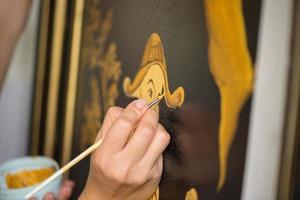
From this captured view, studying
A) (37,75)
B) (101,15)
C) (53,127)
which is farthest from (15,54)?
(101,15)

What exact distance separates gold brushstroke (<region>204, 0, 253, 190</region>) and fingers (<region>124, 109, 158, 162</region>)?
0.32 ft

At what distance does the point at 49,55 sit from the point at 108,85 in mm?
396

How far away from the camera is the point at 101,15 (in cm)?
95

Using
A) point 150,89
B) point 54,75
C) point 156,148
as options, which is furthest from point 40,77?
point 156,148

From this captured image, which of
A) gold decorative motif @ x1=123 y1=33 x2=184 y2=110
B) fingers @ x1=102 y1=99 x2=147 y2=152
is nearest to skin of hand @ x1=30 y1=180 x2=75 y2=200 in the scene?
gold decorative motif @ x1=123 y1=33 x2=184 y2=110

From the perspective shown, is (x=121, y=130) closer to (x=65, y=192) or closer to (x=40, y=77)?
(x=65, y=192)

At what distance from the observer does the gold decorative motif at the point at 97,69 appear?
884 millimetres

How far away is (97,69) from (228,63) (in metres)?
0.52

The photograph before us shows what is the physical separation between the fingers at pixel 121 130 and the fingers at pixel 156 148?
4 centimetres

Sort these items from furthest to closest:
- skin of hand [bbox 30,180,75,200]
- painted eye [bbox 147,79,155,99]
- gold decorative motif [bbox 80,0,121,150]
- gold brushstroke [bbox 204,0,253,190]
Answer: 1. skin of hand [bbox 30,180,75,200]
2. gold decorative motif [bbox 80,0,121,150]
3. painted eye [bbox 147,79,155,99]
4. gold brushstroke [bbox 204,0,253,190]

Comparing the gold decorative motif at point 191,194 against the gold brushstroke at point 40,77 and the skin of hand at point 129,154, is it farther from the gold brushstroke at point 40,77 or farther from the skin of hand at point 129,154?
the gold brushstroke at point 40,77

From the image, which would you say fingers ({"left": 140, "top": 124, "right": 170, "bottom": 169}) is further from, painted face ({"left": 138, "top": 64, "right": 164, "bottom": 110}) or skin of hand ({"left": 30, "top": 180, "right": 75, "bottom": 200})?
skin of hand ({"left": 30, "top": 180, "right": 75, "bottom": 200})

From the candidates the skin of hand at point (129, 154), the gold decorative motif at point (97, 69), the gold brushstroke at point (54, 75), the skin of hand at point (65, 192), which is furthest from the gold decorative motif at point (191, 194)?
the gold brushstroke at point (54, 75)

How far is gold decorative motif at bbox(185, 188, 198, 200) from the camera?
0.58 metres
